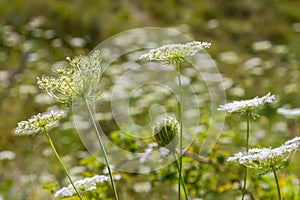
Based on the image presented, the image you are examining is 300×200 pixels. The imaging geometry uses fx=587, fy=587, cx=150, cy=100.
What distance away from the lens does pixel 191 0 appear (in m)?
10.8

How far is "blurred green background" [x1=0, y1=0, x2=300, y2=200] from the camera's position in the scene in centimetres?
304

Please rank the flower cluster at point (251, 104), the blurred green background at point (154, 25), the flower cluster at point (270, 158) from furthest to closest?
1. the blurred green background at point (154, 25)
2. the flower cluster at point (251, 104)
3. the flower cluster at point (270, 158)

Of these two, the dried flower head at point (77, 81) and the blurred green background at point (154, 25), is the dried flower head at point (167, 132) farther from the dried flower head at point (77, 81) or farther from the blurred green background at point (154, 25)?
the blurred green background at point (154, 25)

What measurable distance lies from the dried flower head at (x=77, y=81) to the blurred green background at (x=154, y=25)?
1199mm

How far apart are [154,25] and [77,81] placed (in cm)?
745

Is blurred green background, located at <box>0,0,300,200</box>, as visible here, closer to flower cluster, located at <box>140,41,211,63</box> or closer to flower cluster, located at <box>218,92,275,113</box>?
flower cluster, located at <box>218,92,275,113</box>

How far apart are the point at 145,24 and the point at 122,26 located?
0.69 meters

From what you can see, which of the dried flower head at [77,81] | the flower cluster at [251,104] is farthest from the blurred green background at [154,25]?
the dried flower head at [77,81]

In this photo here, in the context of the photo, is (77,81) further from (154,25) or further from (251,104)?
(154,25)

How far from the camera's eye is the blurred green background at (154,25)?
3.04 metres

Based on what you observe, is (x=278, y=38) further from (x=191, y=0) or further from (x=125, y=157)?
(x=125, y=157)

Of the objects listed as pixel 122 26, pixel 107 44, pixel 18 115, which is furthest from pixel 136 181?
pixel 122 26

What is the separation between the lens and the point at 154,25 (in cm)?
870

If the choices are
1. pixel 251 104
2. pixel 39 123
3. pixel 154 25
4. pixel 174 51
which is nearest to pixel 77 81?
pixel 39 123
